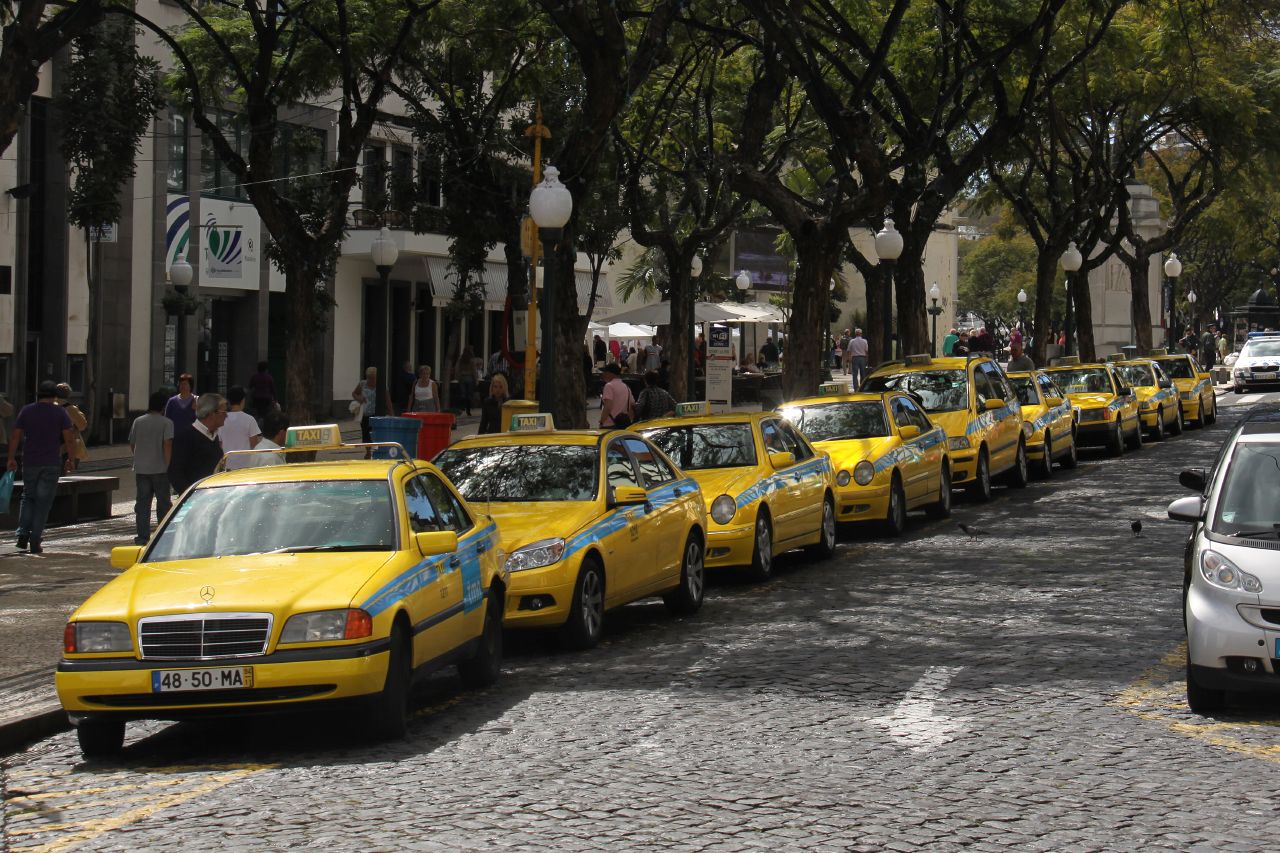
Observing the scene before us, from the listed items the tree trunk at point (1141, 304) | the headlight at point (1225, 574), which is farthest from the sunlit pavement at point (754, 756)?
the tree trunk at point (1141, 304)

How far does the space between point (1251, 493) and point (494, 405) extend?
15314 mm

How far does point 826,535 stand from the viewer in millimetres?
16750

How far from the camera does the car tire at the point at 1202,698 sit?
28.9 ft

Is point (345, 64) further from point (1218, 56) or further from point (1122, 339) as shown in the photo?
point (1122, 339)

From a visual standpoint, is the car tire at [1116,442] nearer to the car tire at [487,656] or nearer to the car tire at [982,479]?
the car tire at [982,479]

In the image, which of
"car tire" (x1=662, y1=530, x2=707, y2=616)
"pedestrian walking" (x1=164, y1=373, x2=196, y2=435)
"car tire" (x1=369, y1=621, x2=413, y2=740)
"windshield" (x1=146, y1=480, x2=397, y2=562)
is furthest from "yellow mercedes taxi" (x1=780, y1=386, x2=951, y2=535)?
"car tire" (x1=369, y1=621, x2=413, y2=740)

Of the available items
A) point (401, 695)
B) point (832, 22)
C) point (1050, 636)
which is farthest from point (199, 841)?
point (832, 22)

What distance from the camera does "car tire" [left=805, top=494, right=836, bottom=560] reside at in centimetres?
1662

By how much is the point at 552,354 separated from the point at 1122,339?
47214mm

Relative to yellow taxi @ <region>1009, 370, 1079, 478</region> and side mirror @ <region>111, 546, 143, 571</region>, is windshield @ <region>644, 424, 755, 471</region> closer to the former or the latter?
side mirror @ <region>111, 546, 143, 571</region>

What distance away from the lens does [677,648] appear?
458 inches

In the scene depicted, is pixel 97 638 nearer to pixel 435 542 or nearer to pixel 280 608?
pixel 280 608

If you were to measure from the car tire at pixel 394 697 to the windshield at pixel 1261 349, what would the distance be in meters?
46.7

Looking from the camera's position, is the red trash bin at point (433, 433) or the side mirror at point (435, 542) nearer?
the side mirror at point (435, 542)
